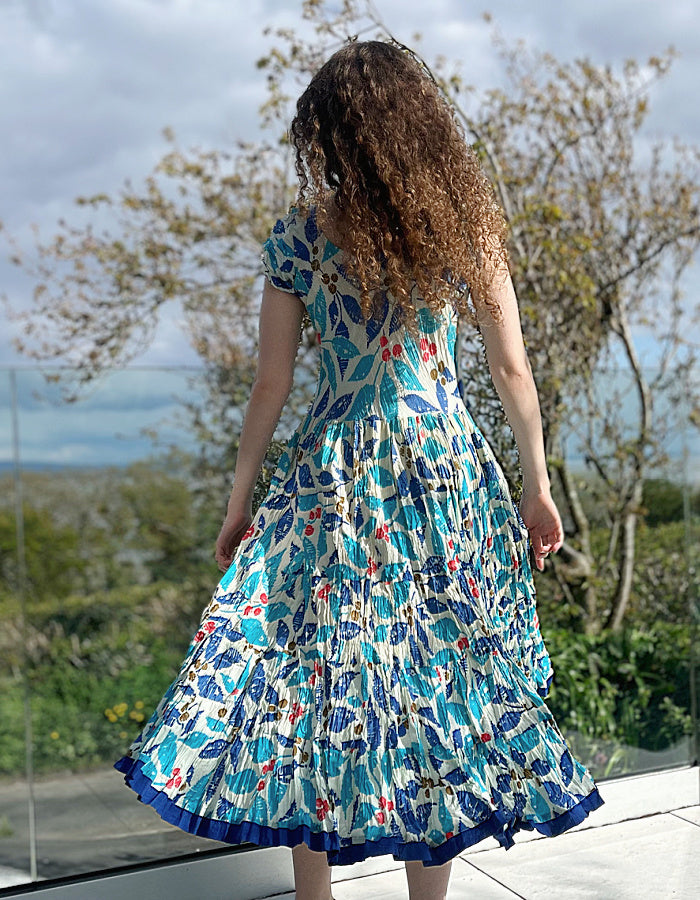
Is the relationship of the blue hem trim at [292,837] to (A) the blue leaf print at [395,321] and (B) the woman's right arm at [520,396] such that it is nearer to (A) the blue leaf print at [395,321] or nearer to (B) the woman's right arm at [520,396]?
(B) the woman's right arm at [520,396]

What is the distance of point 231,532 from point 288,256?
18.5 inches

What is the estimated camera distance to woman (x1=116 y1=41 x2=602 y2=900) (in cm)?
138

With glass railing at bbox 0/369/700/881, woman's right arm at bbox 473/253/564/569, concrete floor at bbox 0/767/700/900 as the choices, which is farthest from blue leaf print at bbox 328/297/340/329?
glass railing at bbox 0/369/700/881

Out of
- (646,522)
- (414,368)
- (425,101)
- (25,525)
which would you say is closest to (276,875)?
(414,368)

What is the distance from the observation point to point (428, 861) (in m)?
1.36

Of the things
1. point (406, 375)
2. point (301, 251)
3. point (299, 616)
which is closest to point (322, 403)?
point (406, 375)

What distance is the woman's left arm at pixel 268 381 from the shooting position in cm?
159

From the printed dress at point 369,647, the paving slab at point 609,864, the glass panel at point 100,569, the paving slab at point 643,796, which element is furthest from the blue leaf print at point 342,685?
the glass panel at point 100,569

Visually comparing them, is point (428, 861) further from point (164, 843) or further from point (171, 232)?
point (171, 232)

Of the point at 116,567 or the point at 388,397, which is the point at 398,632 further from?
the point at 116,567

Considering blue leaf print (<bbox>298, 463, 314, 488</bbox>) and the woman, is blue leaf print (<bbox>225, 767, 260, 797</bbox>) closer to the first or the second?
the woman

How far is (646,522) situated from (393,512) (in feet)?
7.92

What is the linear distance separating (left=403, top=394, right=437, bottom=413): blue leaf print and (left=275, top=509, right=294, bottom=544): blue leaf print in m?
0.25

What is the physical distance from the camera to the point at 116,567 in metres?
5.19
